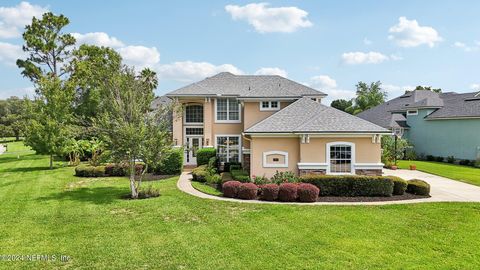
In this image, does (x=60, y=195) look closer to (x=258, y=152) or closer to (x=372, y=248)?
(x=258, y=152)

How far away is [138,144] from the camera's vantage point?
14664mm

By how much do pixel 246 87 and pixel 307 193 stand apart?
14518 mm

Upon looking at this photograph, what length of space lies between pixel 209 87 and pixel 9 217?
17063mm

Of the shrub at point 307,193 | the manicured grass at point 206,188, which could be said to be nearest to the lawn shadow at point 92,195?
the manicured grass at point 206,188

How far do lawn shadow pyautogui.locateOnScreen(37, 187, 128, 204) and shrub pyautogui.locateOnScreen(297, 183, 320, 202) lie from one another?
27.3 feet

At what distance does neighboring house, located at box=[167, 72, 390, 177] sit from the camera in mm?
17391

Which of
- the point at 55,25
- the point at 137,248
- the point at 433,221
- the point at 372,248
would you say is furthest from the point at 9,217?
the point at 55,25

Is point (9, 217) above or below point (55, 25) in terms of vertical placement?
below

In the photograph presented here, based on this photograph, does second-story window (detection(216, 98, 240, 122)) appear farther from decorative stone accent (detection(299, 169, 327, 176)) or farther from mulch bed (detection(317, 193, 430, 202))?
mulch bed (detection(317, 193, 430, 202))

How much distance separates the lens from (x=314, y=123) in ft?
58.4

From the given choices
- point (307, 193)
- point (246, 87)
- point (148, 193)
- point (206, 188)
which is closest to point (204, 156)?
point (206, 188)

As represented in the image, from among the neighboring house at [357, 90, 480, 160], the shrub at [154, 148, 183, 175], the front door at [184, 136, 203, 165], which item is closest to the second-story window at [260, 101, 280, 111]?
the front door at [184, 136, 203, 165]

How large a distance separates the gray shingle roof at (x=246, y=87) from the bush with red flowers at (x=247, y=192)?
9739mm

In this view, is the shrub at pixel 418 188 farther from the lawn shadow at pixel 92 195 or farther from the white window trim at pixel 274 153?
the lawn shadow at pixel 92 195
